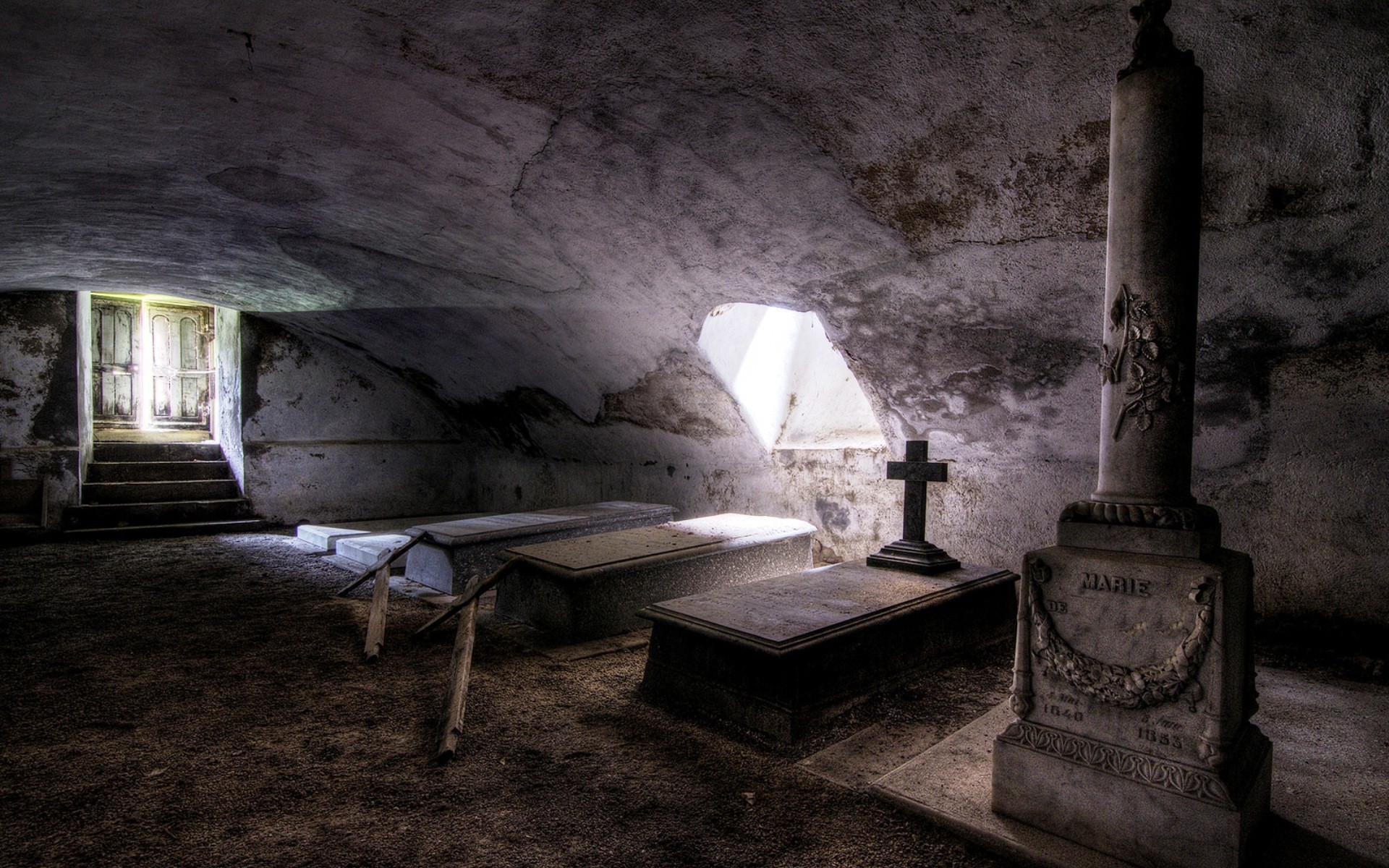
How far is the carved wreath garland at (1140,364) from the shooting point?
2029 mm

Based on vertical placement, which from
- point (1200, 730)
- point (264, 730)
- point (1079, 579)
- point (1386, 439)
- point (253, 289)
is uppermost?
point (253, 289)

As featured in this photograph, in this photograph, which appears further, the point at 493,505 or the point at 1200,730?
the point at 493,505

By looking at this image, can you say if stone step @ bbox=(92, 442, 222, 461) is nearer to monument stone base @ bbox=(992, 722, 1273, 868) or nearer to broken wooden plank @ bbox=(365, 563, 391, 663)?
broken wooden plank @ bbox=(365, 563, 391, 663)

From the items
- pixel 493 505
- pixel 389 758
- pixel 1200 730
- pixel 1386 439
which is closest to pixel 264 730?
pixel 389 758

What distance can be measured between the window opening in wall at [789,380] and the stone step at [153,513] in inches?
251

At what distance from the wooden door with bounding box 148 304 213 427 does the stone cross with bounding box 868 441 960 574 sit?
10.8m

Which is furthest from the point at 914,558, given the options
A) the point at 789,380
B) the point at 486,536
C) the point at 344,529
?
the point at 344,529

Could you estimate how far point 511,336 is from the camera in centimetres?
641

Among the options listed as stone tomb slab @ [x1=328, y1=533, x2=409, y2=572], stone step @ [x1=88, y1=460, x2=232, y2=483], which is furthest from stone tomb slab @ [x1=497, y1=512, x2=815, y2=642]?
stone step @ [x1=88, y1=460, x2=232, y2=483]

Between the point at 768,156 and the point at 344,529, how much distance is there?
5806 mm

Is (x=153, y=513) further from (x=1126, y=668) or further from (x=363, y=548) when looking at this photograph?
(x=1126, y=668)

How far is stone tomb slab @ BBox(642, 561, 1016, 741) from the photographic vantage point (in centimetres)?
272

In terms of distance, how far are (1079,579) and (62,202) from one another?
6080 millimetres

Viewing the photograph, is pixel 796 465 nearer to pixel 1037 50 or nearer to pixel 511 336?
pixel 511 336
